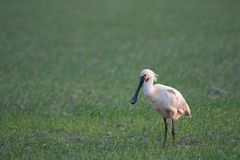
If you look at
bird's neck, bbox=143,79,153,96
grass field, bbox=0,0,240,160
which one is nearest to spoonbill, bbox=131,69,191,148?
bird's neck, bbox=143,79,153,96

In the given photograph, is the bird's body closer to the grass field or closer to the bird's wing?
the bird's wing

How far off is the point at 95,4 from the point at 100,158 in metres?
26.3

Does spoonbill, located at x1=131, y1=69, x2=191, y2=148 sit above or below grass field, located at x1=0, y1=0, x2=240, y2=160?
above

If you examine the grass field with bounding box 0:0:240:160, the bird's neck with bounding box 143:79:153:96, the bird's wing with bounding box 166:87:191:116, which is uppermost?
the bird's neck with bounding box 143:79:153:96

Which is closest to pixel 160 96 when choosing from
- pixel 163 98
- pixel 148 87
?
pixel 163 98

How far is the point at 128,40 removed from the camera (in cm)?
2222

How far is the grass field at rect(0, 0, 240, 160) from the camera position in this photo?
9.17m

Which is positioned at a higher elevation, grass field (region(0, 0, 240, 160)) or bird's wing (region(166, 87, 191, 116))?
bird's wing (region(166, 87, 191, 116))

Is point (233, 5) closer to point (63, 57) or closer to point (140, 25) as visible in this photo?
point (140, 25)

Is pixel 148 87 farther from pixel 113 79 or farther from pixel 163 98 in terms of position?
pixel 113 79

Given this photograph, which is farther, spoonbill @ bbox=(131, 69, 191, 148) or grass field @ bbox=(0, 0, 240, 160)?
grass field @ bbox=(0, 0, 240, 160)

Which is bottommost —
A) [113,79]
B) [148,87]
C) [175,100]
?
[113,79]

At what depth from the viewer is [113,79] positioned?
15.0 meters

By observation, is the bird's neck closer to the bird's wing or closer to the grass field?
the bird's wing
